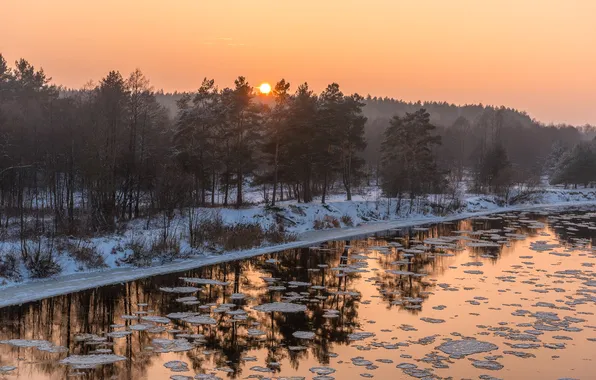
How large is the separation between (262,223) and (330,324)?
24.4 meters

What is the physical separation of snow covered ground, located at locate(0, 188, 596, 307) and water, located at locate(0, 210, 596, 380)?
136 cm

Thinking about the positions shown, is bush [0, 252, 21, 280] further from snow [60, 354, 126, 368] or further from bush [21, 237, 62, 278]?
snow [60, 354, 126, 368]

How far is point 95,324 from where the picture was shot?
1755 centimetres

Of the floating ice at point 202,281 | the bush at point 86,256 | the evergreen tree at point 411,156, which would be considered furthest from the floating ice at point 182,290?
the evergreen tree at point 411,156

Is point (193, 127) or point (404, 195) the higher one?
point (193, 127)

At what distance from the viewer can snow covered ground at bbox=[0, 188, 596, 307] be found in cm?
2278

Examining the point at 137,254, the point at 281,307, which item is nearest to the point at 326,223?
the point at 137,254

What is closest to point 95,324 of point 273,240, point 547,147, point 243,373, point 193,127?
point 243,373

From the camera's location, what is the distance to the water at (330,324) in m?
13.9

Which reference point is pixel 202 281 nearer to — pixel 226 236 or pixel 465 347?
pixel 226 236

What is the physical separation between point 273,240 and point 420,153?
3186 centimetres

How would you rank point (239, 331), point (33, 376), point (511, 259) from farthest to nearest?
1. point (511, 259)
2. point (239, 331)
3. point (33, 376)

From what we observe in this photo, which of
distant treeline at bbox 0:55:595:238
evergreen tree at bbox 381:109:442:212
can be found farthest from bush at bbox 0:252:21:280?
evergreen tree at bbox 381:109:442:212

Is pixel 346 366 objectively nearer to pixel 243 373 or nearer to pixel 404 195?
pixel 243 373
